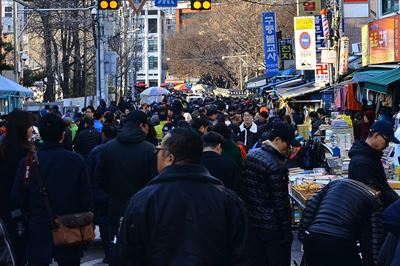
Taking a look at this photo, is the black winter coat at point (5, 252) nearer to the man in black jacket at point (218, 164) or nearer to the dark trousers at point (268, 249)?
the dark trousers at point (268, 249)

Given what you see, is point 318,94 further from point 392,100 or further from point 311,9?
point 392,100

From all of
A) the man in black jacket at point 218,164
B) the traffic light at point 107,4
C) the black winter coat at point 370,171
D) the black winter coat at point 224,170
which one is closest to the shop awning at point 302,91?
the traffic light at point 107,4

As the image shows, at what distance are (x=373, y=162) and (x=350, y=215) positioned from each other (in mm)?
929

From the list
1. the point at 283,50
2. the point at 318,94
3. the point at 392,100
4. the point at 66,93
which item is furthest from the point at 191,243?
the point at 66,93

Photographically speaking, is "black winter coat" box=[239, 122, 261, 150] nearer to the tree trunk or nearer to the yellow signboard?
the yellow signboard

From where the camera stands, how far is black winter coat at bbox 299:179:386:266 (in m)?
6.09

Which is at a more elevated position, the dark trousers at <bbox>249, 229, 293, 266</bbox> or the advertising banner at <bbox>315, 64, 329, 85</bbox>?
the advertising banner at <bbox>315, 64, 329, 85</bbox>

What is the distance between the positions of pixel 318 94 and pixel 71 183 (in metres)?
25.0

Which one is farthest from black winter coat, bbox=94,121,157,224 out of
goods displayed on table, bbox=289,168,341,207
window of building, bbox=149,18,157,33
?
window of building, bbox=149,18,157,33

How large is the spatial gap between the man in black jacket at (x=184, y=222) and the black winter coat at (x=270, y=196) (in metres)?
2.67

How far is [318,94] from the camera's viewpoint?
31.4 m

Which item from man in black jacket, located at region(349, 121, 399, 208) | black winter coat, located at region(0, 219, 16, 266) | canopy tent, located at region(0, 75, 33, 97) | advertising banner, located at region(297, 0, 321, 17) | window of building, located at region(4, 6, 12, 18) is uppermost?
window of building, located at region(4, 6, 12, 18)

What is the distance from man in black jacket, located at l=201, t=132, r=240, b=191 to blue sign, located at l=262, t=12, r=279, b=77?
1205 inches

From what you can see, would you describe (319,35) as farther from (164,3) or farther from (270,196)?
(270,196)
